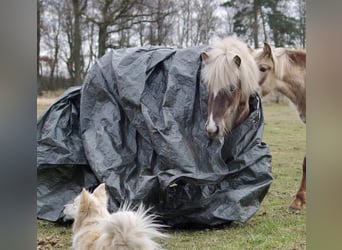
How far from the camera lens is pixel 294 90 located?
2180mm

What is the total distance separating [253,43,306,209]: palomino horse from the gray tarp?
0.55ft

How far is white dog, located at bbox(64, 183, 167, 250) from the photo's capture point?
4.69 ft

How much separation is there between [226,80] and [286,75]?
383 millimetres

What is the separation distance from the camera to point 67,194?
7.57ft

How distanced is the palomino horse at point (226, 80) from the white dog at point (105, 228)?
2.08 feet

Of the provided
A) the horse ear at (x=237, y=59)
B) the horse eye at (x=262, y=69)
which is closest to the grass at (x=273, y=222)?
the horse eye at (x=262, y=69)

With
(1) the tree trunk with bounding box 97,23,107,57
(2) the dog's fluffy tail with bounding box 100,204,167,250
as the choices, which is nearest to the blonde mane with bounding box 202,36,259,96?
(1) the tree trunk with bounding box 97,23,107,57

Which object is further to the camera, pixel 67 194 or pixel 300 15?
pixel 67 194

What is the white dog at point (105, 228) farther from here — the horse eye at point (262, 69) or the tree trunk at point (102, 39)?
the horse eye at point (262, 69)

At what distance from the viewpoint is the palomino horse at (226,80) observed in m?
2.04

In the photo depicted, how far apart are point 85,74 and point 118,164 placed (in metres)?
0.49

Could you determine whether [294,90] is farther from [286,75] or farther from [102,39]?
[102,39]
